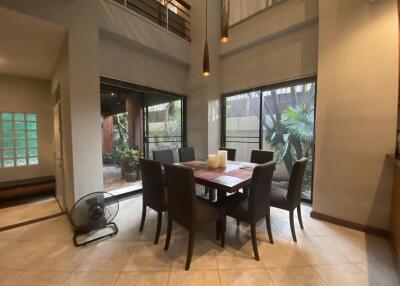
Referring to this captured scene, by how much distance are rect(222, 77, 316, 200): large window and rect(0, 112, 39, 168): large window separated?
164 inches

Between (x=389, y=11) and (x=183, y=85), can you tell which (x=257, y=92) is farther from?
(x=389, y=11)

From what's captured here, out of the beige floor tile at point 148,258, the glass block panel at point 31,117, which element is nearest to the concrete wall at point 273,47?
the beige floor tile at point 148,258

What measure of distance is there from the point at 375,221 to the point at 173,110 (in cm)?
398

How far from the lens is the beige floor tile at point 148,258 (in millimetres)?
1681

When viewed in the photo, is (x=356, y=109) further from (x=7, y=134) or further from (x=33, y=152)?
(x=7, y=134)

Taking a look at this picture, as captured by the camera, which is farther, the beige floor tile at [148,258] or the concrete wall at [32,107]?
the concrete wall at [32,107]

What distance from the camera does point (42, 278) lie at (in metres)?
1.56

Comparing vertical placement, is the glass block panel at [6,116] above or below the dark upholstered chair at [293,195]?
above

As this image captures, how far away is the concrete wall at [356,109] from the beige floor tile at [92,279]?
2671 millimetres

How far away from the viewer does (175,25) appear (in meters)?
4.23

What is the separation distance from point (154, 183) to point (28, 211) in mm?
2472

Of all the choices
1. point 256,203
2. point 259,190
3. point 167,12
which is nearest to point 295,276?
point 256,203

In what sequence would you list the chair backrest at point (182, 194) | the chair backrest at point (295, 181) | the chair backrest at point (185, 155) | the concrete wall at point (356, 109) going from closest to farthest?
the chair backrest at point (182, 194), the chair backrest at point (295, 181), the concrete wall at point (356, 109), the chair backrest at point (185, 155)

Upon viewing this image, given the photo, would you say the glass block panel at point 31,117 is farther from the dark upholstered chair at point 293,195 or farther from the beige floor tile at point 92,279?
the dark upholstered chair at point 293,195
